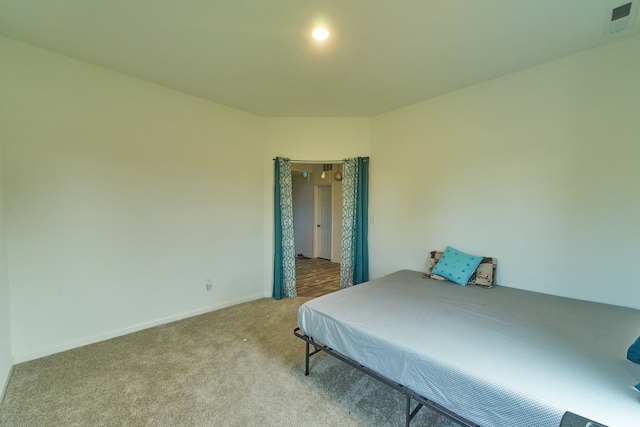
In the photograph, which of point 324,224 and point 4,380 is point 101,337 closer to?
point 4,380

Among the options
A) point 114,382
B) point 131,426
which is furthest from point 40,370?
point 131,426

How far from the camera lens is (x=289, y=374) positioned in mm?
2098

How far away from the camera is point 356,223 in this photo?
3.89m

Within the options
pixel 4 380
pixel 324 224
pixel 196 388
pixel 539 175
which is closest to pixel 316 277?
pixel 324 224

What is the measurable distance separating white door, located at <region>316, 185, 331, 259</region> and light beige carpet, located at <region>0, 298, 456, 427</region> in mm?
4287

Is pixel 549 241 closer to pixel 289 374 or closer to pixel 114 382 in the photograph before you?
pixel 289 374

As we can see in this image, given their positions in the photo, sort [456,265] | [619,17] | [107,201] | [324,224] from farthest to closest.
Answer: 1. [324,224]
2. [456,265]
3. [107,201]
4. [619,17]

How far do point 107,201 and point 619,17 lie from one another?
4485 mm

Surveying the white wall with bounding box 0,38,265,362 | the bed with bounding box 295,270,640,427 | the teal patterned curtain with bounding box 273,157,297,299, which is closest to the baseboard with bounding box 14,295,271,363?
the white wall with bounding box 0,38,265,362

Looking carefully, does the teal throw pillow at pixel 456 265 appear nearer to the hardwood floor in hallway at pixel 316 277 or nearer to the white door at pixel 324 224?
the hardwood floor in hallway at pixel 316 277

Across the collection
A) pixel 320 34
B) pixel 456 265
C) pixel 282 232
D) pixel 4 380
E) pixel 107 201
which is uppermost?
pixel 320 34

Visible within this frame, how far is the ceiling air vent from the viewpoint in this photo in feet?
5.74

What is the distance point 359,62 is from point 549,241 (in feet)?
7.98

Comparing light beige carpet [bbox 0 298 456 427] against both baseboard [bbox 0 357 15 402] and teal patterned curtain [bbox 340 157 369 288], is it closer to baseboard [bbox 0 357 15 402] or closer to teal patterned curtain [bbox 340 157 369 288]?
baseboard [bbox 0 357 15 402]
